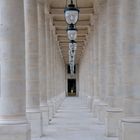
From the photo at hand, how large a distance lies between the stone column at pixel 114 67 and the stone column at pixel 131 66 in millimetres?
5000

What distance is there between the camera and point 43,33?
2284 centimetres

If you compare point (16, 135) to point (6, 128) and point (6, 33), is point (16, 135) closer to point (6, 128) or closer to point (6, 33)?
point (6, 128)

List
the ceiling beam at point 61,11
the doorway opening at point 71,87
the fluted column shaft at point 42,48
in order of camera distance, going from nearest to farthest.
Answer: the fluted column shaft at point 42,48
the ceiling beam at point 61,11
the doorway opening at point 71,87

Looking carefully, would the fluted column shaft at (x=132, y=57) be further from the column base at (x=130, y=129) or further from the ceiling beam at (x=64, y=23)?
the ceiling beam at (x=64, y=23)

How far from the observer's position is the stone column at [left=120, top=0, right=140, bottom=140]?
1234 cm

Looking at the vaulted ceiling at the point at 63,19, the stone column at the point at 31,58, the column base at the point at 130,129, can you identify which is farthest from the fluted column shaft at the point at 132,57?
the vaulted ceiling at the point at 63,19

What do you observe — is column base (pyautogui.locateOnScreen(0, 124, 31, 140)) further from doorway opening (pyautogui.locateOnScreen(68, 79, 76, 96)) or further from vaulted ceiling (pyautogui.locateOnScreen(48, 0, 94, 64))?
doorway opening (pyautogui.locateOnScreen(68, 79, 76, 96))

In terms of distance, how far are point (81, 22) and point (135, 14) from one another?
25.2 metres

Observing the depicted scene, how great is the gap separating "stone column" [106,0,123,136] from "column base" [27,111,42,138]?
2.78 m

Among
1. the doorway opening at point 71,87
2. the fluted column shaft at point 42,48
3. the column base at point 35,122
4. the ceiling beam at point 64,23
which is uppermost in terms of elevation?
the ceiling beam at point 64,23

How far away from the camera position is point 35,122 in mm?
17578

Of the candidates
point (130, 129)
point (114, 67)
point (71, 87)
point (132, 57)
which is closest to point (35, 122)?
point (114, 67)

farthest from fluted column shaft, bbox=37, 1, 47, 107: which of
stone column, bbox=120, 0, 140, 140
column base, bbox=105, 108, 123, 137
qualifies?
stone column, bbox=120, 0, 140, 140

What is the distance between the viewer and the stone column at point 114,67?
17562 millimetres
